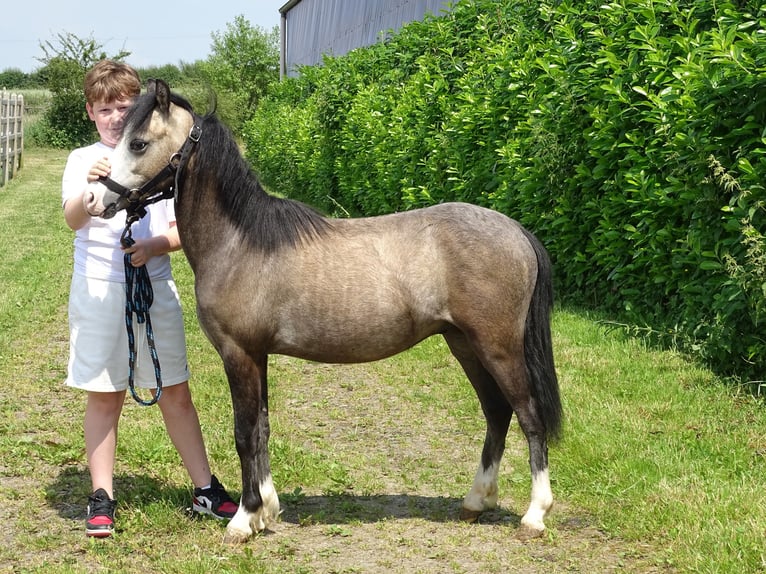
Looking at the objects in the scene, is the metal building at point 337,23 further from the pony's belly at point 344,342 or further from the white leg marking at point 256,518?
the white leg marking at point 256,518

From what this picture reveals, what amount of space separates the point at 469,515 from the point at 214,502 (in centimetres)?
133

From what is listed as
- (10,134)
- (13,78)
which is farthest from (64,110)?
(13,78)

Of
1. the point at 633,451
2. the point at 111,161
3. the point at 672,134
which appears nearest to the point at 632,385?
the point at 633,451

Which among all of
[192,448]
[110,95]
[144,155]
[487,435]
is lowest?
[192,448]

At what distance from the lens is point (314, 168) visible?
59.7ft

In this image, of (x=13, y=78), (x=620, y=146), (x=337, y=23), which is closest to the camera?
(x=620, y=146)

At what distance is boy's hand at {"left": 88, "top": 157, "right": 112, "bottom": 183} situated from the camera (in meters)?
3.95

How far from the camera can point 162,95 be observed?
13.0 feet

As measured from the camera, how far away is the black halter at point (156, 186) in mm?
3969

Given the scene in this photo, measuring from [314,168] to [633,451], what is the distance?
14055 mm

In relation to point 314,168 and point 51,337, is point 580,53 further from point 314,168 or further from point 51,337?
point 314,168

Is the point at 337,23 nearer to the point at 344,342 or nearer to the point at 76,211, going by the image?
the point at 76,211

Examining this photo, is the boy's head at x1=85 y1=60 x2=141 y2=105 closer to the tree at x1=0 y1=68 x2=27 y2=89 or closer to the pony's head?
the pony's head

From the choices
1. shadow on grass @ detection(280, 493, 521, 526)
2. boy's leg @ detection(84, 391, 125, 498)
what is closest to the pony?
shadow on grass @ detection(280, 493, 521, 526)
